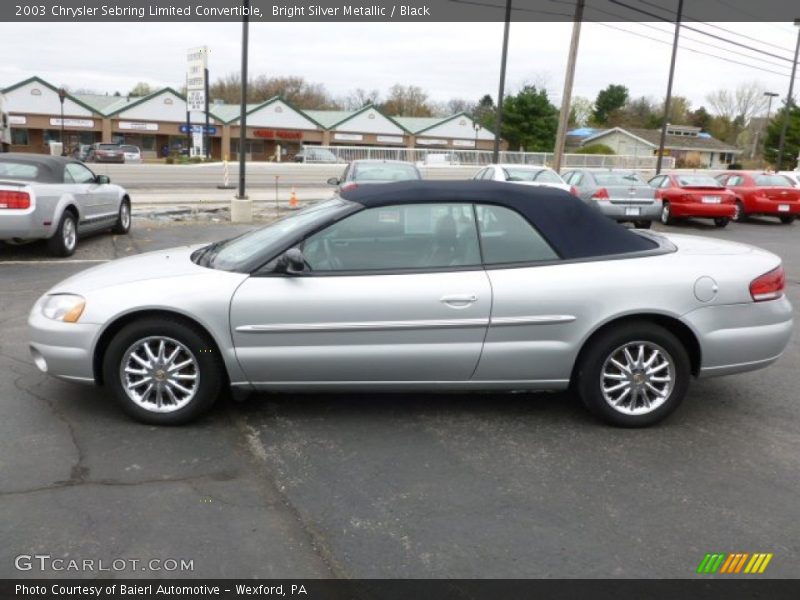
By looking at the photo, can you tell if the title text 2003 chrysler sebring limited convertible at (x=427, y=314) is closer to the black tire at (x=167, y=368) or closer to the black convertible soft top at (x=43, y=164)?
the black tire at (x=167, y=368)

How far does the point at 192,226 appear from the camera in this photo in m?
14.5

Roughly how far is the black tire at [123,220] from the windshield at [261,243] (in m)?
8.25

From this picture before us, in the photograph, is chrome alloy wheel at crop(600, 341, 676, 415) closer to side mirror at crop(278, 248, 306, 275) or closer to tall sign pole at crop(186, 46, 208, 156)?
side mirror at crop(278, 248, 306, 275)

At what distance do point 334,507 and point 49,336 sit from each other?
2.13 metres

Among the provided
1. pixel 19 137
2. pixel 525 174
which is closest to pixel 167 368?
pixel 525 174

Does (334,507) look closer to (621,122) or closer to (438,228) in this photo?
(438,228)

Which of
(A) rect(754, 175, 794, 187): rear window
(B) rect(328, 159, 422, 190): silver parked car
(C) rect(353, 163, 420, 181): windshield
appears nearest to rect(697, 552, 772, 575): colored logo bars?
A: (B) rect(328, 159, 422, 190): silver parked car

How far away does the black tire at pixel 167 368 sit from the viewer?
405 centimetres

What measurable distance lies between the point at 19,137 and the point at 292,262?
65175mm

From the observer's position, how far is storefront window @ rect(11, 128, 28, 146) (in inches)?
2311

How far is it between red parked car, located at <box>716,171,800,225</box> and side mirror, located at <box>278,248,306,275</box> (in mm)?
17582

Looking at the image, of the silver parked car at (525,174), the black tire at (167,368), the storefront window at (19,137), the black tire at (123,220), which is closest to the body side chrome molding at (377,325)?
the black tire at (167,368)

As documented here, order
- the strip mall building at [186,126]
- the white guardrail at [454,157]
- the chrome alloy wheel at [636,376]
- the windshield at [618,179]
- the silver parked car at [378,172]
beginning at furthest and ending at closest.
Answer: the strip mall building at [186,126]
the white guardrail at [454,157]
the windshield at [618,179]
the silver parked car at [378,172]
the chrome alloy wheel at [636,376]

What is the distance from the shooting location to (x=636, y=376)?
165 inches
